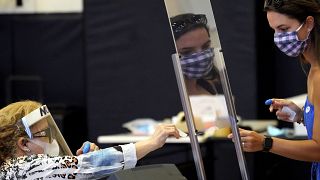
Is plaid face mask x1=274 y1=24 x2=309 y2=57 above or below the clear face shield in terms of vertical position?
above

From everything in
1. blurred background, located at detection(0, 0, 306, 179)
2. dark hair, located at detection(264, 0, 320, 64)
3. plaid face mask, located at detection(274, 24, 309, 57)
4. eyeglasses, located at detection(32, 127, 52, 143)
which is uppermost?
dark hair, located at detection(264, 0, 320, 64)

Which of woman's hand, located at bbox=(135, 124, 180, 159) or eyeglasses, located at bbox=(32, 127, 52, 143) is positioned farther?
eyeglasses, located at bbox=(32, 127, 52, 143)

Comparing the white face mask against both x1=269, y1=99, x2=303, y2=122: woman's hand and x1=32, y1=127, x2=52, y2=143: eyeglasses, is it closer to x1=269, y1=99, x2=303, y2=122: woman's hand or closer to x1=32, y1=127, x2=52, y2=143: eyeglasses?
x1=32, y1=127, x2=52, y2=143: eyeglasses

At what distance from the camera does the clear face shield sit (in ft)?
10.4

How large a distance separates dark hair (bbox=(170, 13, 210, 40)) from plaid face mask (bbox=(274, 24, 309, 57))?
1.06 feet

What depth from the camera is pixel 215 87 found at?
3.10m

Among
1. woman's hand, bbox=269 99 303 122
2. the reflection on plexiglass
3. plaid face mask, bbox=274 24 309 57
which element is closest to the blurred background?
woman's hand, bbox=269 99 303 122

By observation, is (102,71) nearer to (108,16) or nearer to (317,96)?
(108,16)

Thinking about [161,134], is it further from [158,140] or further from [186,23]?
[186,23]

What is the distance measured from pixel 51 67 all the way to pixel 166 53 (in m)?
2.36

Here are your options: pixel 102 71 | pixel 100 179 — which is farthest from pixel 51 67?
pixel 100 179

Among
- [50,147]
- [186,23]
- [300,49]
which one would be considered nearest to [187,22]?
[186,23]

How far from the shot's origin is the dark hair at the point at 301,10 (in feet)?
10.2

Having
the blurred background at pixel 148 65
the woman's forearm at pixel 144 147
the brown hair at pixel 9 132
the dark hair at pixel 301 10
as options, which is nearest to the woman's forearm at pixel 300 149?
the dark hair at pixel 301 10
